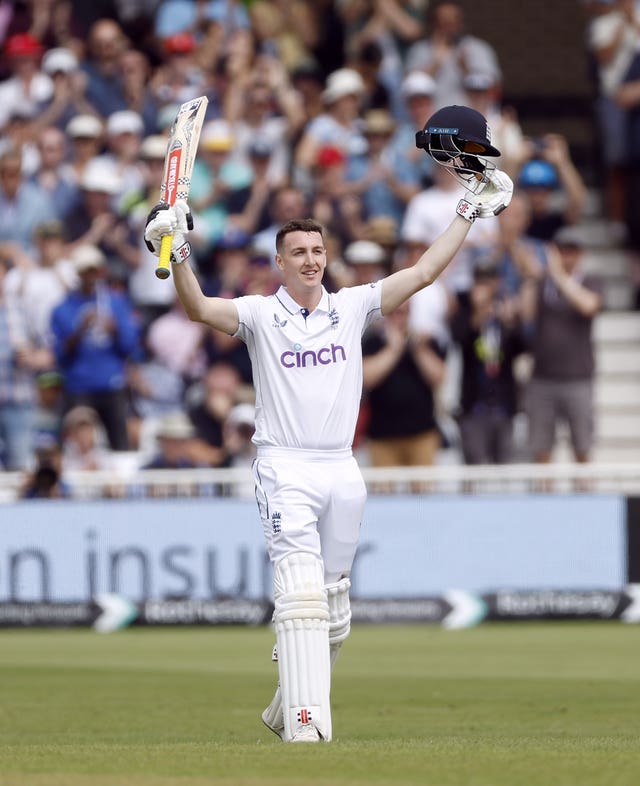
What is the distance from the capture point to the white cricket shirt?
25.5 feet

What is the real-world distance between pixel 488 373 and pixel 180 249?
855 centimetres

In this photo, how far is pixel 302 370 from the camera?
25.6 ft

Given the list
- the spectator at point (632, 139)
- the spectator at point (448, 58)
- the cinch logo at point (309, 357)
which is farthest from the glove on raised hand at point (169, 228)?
the spectator at point (448, 58)

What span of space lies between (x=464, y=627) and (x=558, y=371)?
8.00 feet

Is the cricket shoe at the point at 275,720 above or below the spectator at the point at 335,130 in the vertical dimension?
below

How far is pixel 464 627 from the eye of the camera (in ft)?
49.6

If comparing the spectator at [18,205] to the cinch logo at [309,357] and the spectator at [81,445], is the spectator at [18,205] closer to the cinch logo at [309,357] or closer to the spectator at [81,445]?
the spectator at [81,445]

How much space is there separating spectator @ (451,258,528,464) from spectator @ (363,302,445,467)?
28 cm

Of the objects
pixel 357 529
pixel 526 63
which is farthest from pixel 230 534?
pixel 526 63

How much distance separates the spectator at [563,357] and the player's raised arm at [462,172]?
308 inches

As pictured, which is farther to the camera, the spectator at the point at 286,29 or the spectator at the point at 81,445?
the spectator at the point at 286,29

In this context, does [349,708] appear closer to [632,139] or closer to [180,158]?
[180,158]

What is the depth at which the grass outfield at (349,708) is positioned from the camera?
249 inches

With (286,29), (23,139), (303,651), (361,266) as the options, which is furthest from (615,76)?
(303,651)
